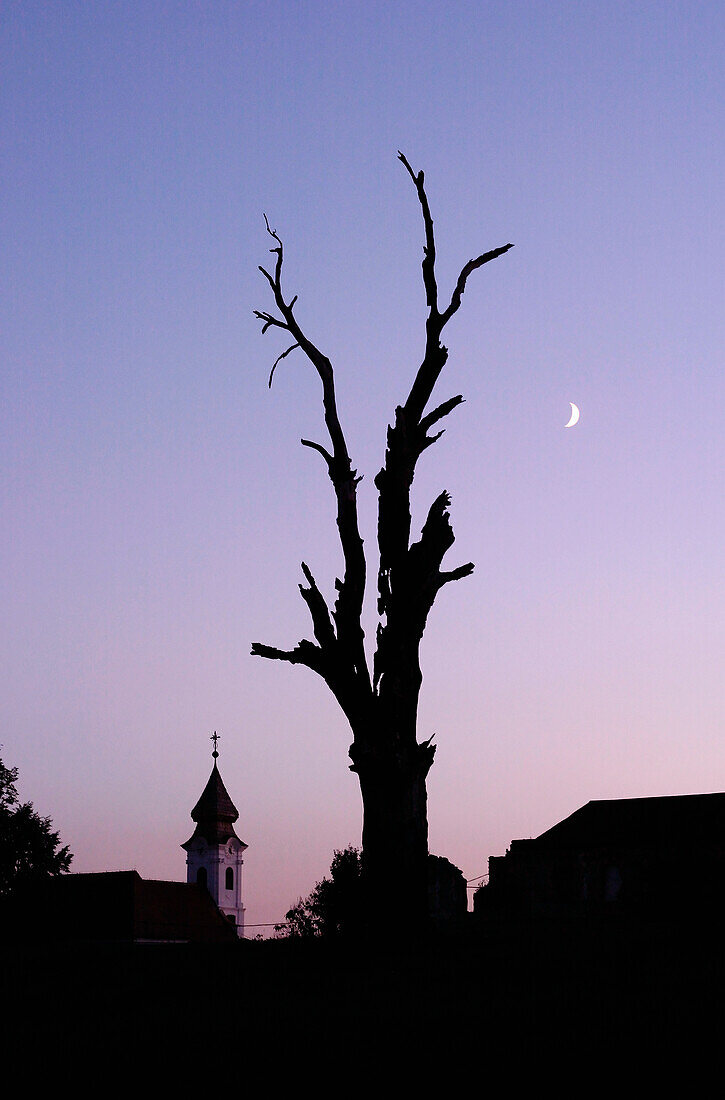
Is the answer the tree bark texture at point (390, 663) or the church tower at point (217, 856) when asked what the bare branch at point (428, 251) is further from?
the church tower at point (217, 856)

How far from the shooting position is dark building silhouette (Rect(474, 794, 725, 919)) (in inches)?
2138

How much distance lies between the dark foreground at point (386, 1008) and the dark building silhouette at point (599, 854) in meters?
33.5

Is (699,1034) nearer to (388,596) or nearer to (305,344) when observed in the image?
(388,596)

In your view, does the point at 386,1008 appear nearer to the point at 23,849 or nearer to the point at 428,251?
the point at 428,251

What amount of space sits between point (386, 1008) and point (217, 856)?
10279 centimetres

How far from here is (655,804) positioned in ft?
215

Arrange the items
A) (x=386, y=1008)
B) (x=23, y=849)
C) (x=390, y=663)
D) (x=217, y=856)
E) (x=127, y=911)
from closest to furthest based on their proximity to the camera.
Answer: (x=386, y=1008), (x=390, y=663), (x=23, y=849), (x=127, y=911), (x=217, y=856)

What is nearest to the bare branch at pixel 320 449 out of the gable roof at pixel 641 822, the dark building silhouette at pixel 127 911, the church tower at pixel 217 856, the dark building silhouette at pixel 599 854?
the dark building silhouette at pixel 599 854

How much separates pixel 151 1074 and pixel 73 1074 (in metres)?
0.67

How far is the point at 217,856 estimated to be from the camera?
113 m

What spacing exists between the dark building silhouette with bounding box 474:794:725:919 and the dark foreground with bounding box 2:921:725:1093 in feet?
A: 110

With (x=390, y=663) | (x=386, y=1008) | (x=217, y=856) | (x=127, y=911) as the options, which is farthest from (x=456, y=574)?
(x=217, y=856)

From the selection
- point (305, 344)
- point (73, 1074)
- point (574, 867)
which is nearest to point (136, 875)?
point (574, 867)

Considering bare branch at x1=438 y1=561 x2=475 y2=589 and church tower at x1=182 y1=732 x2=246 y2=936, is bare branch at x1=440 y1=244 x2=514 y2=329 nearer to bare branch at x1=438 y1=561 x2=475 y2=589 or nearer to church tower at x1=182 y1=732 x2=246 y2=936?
bare branch at x1=438 y1=561 x2=475 y2=589
